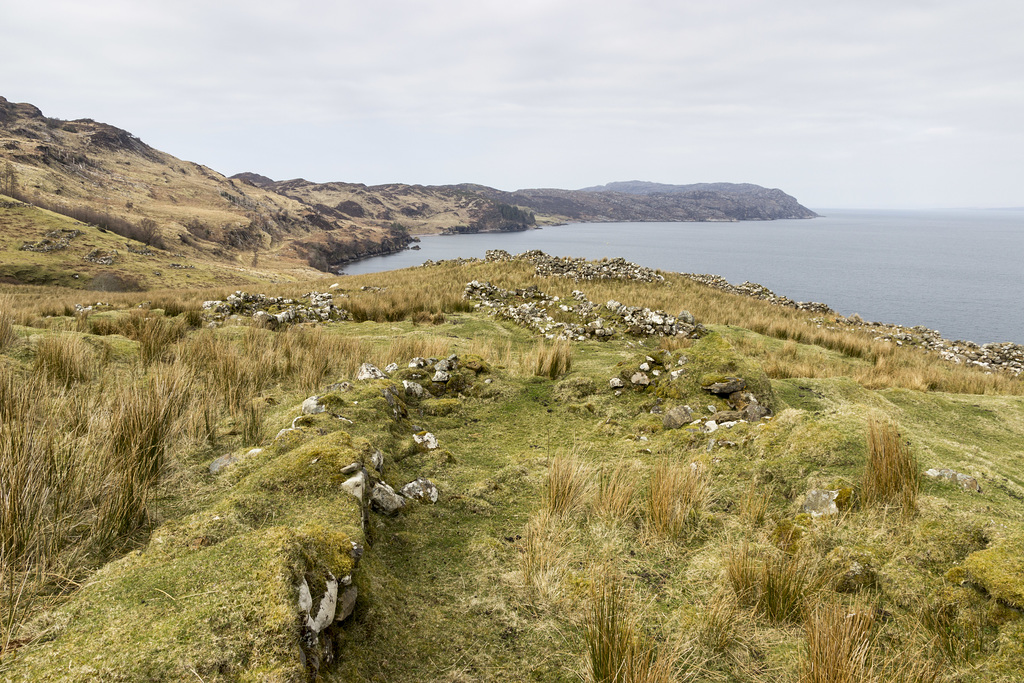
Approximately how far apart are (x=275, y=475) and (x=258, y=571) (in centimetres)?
126

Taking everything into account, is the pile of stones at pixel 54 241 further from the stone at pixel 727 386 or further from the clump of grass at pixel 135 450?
the stone at pixel 727 386

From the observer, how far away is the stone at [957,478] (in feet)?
11.1

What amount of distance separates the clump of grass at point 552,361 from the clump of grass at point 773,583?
5.24 meters

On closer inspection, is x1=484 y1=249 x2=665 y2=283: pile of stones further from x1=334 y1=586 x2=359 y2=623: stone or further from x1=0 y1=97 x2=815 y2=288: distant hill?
x1=0 y1=97 x2=815 y2=288: distant hill

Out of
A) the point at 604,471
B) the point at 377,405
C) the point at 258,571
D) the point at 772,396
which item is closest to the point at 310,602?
the point at 258,571

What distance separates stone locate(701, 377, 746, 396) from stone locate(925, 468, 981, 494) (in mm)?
2710

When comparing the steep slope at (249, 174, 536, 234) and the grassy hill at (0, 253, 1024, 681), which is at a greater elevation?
the steep slope at (249, 174, 536, 234)

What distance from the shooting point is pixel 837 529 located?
3174mm

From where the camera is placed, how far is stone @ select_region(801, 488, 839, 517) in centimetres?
340

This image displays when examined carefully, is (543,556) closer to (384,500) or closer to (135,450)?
(384,500)

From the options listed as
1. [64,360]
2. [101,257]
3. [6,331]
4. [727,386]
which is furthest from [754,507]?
[101,257]

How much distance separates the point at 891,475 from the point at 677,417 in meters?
2.42

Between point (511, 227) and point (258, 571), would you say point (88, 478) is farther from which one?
point (511, 227)

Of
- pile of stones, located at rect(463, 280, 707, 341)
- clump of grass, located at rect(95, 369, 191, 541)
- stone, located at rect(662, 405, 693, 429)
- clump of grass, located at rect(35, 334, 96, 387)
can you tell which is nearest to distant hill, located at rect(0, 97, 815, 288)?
pile of stones, located at rect(463, 280, 707, 341)
